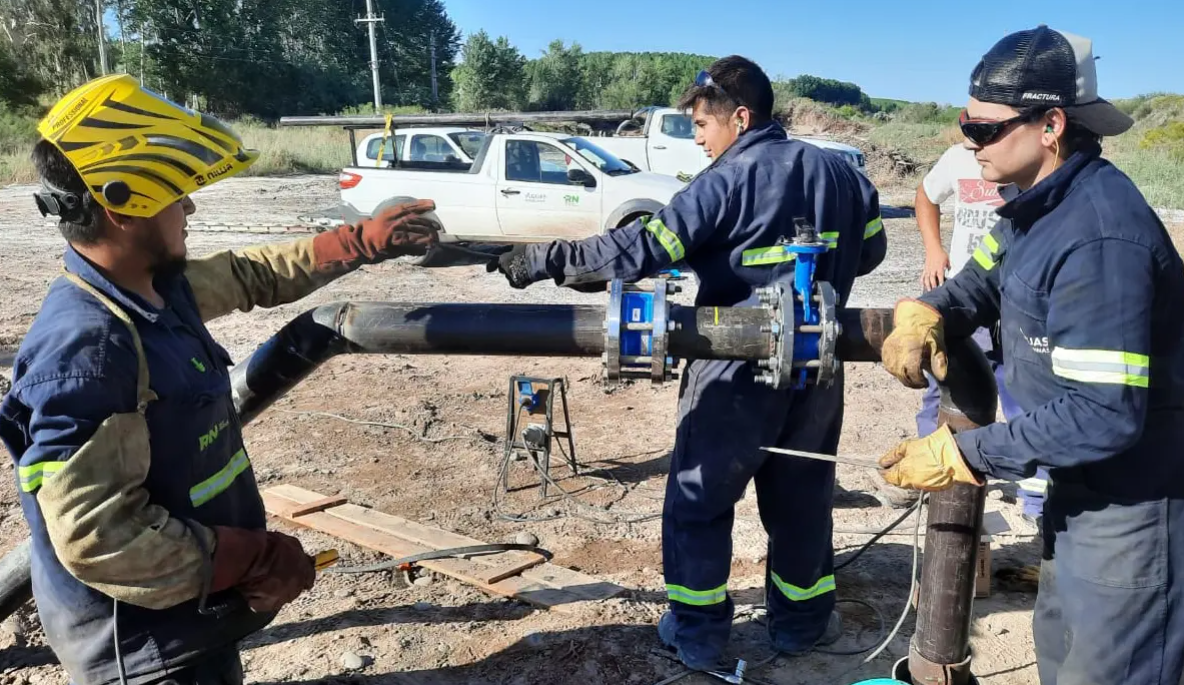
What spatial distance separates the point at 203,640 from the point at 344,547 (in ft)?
6.51

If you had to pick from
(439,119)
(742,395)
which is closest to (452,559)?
(742,395)

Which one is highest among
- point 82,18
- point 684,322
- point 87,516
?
point 82,18

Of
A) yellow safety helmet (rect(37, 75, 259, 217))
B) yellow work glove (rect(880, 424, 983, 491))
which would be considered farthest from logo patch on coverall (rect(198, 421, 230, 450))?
yellow work glove (rect(880, 424, 983, 491))

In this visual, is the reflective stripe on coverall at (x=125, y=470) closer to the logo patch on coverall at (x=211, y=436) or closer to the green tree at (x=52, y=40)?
the logo patch on coverall at (x=211, y=436)

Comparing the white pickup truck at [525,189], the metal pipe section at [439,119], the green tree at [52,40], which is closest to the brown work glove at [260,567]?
the white pickup truck at [525,189]

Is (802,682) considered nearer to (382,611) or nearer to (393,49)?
(382,611)

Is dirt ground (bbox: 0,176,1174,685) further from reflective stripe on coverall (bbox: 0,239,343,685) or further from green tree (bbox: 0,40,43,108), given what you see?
green tree (bbox: 0,40,43,108)

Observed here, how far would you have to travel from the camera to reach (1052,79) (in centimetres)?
196

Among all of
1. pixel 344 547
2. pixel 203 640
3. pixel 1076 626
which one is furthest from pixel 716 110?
pixel 344 547

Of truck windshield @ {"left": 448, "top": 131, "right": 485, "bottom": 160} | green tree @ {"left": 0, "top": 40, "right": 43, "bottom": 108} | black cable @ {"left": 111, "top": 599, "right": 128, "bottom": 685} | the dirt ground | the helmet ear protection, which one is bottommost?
the dirt ground

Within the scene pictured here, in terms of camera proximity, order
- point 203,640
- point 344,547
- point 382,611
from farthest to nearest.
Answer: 1. point 344,547
2. point 382,611
3. point 203,640

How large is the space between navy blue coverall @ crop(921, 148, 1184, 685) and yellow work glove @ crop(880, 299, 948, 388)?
10cm

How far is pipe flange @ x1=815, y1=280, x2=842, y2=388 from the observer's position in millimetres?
2107

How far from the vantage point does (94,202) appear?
181 centimetres
